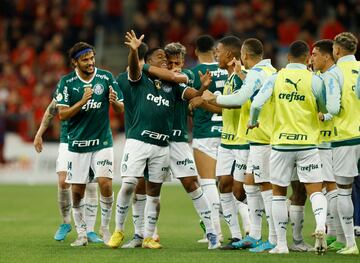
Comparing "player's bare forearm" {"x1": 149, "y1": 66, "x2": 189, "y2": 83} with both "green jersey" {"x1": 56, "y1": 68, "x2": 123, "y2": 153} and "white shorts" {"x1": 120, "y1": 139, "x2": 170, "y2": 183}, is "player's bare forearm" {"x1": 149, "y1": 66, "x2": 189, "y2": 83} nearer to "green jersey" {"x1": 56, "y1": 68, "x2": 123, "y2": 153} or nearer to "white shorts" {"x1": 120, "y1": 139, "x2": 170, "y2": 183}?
"white shorts" {"x1": 120, "y1": 139, "x2": 170, "y2": 183}

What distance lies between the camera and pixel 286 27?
2856cm

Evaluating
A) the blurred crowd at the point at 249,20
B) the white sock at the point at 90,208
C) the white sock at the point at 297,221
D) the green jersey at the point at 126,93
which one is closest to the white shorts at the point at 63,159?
the white sock at the point at 90,208

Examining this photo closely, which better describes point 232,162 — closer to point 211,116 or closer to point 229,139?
point 229,139

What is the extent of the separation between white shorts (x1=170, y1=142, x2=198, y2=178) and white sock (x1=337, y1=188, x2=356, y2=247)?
6.24 ft

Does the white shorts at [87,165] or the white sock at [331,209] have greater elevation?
the white shorts at [87,165]

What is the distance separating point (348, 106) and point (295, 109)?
1027mm

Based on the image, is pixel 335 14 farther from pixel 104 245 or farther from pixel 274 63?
pixel 104 245

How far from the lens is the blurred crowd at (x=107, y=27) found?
27.4m

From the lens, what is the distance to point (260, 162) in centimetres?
1243

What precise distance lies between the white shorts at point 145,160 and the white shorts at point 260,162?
1110 mm

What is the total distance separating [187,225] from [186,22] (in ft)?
47.8

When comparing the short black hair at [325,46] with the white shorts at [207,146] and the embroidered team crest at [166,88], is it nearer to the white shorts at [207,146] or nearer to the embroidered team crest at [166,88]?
the embroidered team crest at [166,88]

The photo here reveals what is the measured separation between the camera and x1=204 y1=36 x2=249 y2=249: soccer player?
13.1m

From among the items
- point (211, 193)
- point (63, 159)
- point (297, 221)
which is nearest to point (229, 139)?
point (211, 193)
